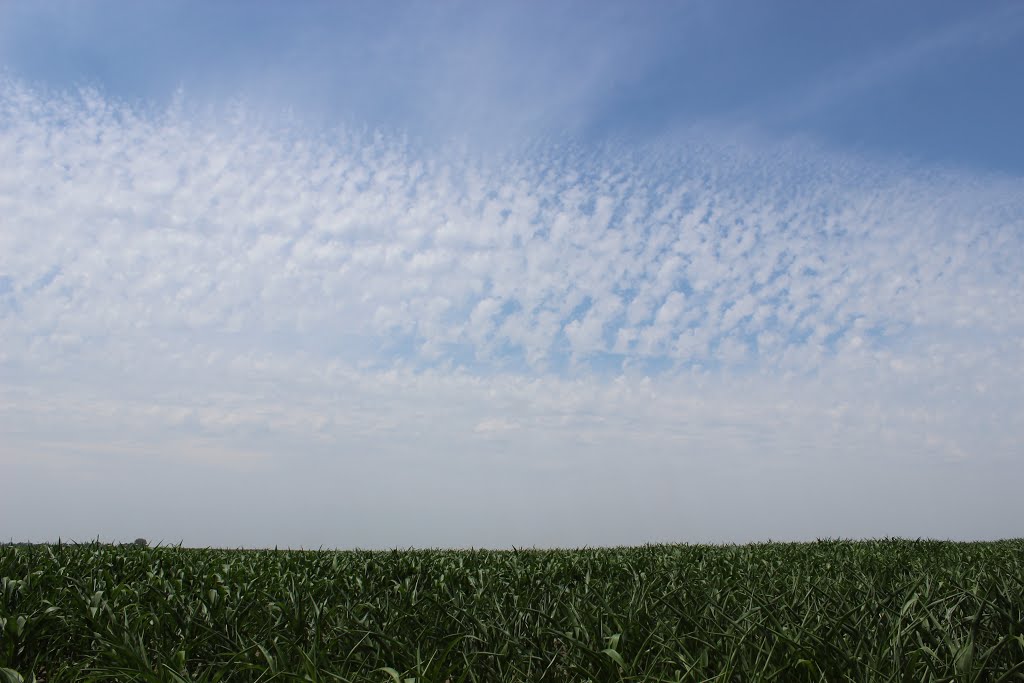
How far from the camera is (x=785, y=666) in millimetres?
3369

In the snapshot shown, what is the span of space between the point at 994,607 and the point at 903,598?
2.24 ft

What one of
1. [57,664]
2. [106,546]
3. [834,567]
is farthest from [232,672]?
[106,546]

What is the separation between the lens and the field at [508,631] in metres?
3.52

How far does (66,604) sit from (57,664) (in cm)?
80

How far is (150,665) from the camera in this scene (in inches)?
146

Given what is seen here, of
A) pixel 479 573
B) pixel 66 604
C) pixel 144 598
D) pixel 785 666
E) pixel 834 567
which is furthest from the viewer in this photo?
pixel 834 567

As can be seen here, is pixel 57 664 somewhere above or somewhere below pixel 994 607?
below

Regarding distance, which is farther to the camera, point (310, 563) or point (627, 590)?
point (310, 563)

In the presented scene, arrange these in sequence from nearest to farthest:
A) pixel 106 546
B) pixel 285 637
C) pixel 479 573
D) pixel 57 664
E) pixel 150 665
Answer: pixel 150 665, pixel 285 637, pixel 57 664, pixel 479 573, pixel 106 546

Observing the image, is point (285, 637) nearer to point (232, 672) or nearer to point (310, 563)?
point (232, 672)

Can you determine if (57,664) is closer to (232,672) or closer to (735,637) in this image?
(232,672)

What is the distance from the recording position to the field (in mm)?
3521

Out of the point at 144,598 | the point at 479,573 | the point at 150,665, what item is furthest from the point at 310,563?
the point at 150,665

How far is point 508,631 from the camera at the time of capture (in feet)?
13.5
